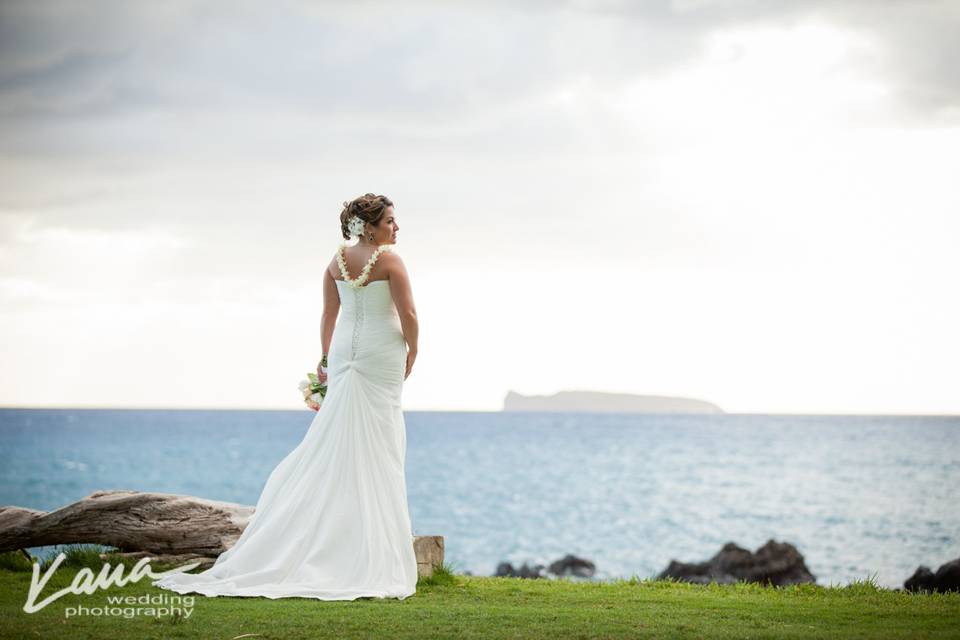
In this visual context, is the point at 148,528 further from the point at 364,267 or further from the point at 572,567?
the point at 572,567

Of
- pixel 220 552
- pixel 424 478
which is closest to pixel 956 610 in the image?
pixel 220 552

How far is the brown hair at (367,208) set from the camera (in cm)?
901

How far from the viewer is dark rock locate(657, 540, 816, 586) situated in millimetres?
25844

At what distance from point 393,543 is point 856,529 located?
48041mm

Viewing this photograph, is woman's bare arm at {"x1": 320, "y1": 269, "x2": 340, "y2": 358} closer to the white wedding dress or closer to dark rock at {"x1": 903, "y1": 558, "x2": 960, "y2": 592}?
Result: the white wedding dress

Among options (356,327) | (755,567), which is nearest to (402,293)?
(356,327)

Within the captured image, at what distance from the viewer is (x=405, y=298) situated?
894cm

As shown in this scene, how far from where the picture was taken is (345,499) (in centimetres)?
872

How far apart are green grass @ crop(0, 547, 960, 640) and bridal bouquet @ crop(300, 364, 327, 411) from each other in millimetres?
2076

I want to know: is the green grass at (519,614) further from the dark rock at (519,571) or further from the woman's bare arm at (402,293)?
the dark rock at (519,571)

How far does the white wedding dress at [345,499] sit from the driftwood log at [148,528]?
1026 millimetres

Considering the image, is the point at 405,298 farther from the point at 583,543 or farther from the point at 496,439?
the point at 496,439

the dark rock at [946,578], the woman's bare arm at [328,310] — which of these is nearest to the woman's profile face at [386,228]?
the woman's bare arm at [328,310]

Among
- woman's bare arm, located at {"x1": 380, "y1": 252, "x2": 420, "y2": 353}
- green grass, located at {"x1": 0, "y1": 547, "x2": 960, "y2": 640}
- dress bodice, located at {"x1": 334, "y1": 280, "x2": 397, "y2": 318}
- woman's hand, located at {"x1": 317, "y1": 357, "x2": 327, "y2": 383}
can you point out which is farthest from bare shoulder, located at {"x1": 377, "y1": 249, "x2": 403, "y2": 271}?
green grass, located at {"x1": 0, "y1": 547, "x2": 960, "y2": 640}
